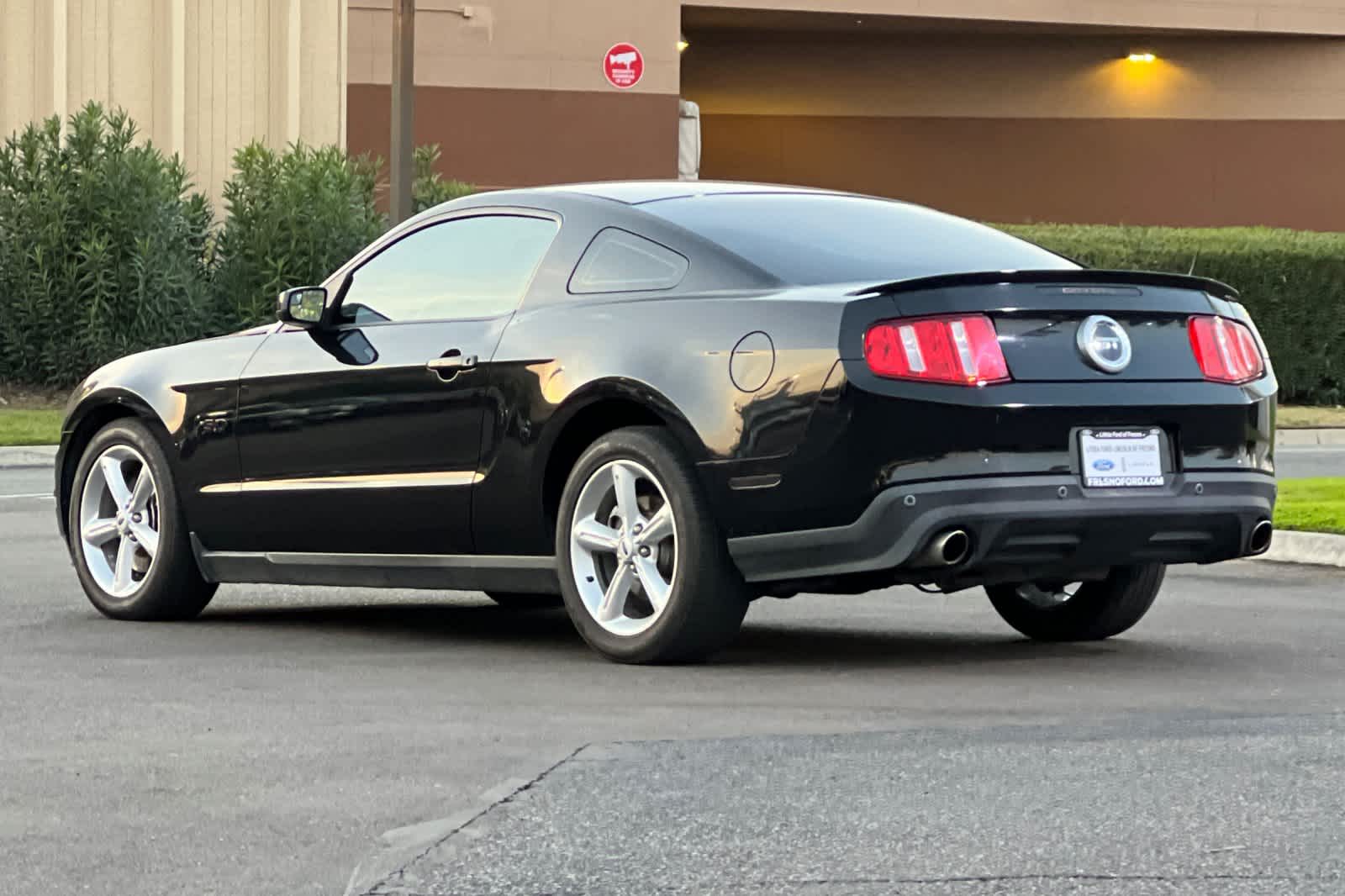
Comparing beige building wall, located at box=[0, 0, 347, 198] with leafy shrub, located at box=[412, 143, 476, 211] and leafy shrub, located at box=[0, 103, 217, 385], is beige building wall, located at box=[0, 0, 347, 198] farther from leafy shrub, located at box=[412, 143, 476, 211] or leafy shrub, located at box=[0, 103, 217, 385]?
leafy shrub, located at box=[0, 103, 217, 385]

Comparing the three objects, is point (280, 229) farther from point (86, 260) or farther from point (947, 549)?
point (947, 549)

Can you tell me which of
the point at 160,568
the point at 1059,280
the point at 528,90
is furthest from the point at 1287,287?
the point at 1059,280

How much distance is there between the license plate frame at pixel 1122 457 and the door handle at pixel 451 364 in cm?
A: 195

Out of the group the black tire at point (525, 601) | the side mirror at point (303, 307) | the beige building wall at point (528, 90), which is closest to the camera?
the side mirror at point (303, 307)

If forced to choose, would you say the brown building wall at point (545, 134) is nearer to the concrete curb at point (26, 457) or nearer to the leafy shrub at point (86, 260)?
the leafy shrub at point (86, 260)

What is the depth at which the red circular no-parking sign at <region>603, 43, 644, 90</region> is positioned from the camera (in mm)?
30922

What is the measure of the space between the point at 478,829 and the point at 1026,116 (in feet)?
103

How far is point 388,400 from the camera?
822 centimetres

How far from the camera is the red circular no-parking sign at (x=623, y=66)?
30922 mm

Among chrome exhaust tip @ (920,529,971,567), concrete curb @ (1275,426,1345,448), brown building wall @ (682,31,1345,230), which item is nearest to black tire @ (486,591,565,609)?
chrome exhaust tip @ (920,529,971,567)

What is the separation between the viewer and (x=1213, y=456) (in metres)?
7.46

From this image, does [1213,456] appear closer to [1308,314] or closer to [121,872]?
[121,872]

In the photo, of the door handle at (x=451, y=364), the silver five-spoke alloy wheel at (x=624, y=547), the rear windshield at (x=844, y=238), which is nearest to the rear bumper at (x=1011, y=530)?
the silver five-spoke alloy wheel at (x=624, y=547)

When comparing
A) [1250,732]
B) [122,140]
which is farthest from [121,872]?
[122,140]
